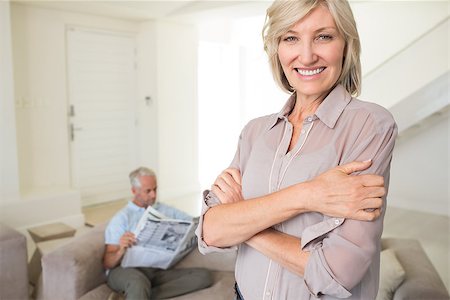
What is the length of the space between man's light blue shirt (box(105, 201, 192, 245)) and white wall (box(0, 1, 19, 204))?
2.23m

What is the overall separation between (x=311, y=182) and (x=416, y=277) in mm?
1310

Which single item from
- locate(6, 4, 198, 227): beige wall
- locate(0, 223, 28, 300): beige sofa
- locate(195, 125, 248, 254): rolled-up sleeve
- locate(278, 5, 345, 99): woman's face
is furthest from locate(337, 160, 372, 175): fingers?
locate(6, 4, 198, 227): beige wall

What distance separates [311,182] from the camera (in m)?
0.87

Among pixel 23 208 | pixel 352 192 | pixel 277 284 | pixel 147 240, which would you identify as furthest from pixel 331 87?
pixel 23 208

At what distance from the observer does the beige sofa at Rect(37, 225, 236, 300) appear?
2.15 metres

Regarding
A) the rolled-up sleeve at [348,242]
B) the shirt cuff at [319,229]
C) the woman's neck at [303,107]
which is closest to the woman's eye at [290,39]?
the woman's neck at [303,107]

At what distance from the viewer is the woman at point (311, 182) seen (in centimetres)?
84

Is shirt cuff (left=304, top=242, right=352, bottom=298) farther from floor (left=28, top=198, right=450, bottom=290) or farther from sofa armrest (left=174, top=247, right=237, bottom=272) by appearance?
floor (left=28, top=198, right=450, bottom=290)

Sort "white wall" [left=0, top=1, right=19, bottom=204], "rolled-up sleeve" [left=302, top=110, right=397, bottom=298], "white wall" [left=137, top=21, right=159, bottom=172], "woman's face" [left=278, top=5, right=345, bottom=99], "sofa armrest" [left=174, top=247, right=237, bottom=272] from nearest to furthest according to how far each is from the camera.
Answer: "rolled-up sleeve" [left=302, top=110, right=397, bottom=298]
"woman's face" [left=278, top=5, right=345, bottom=99]
"sofa armrest" [left=174, top=247, right=237, bottom=272]
"white wall" [left=0, top=1, right=19, bottom=204]
"white wall" [left=137, top=21, right=159, bottom=172]

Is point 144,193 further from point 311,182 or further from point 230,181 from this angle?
point 311,182

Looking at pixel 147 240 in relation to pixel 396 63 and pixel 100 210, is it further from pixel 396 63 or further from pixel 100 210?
pixel 100 210

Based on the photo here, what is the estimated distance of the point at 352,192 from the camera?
84 centimetres

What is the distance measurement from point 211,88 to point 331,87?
5.76 meters

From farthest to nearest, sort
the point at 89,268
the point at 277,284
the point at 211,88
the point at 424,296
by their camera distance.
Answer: the point at 211,88 → the point at 89,268 → the point at 424,296 → the point at 277,284
